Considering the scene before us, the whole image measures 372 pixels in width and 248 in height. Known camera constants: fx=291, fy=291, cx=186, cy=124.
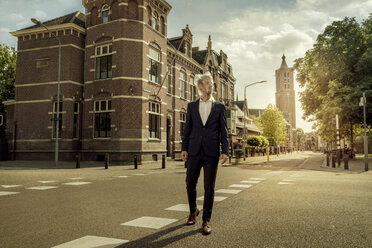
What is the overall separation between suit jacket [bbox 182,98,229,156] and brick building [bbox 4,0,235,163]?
16.3 metres

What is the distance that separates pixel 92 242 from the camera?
3.17 metres

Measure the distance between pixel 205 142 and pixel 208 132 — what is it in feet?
0.47

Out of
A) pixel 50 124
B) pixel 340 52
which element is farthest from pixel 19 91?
pixel 340 52

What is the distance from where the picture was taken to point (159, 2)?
2297cm

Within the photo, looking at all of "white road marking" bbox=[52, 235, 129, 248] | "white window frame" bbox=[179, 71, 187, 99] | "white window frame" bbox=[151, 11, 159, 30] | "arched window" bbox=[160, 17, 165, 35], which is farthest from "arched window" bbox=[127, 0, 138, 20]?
"white road marking" bbox=[52, 235, 129, 248]

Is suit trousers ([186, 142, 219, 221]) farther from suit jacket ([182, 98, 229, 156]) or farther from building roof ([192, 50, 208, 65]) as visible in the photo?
building roof ([192, 50, 208, 65])

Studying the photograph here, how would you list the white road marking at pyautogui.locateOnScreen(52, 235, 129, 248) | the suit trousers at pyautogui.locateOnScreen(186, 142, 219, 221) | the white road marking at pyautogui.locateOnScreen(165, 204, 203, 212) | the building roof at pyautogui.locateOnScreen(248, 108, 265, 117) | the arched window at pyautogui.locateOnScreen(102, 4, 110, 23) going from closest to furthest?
the white road marking at pyautogui.locateOnScreen(52, 235, 129, 248)
the suit trousers at pyautogui.locateOnScreen(186, 142, 219, 221)
the white road marking at pyautogui.locateOnScreen(165, 204, 203, 212)
the arched window at pyautogui.locateOnScreen(102, 4, 110, 23)
the building roof at pyautogui.locateOnScreen(248, 108, 265, 117)

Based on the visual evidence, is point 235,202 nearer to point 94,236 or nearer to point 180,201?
point 180,201

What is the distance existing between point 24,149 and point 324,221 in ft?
76.9

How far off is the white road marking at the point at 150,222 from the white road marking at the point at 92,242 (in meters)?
0.68

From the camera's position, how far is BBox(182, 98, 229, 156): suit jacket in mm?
3785

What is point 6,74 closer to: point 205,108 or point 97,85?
point 97,85

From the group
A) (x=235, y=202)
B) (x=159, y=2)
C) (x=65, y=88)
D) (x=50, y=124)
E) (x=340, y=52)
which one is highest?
(x=159, y=2)

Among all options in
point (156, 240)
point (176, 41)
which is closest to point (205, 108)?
point (156, 240)
